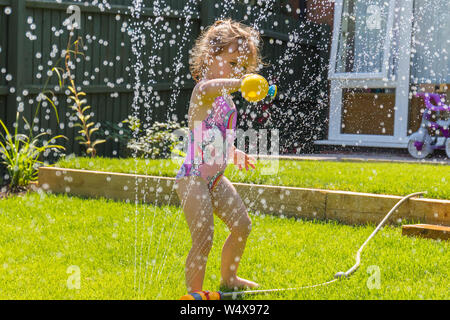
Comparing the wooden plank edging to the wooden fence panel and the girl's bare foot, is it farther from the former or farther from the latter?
the girl's bare foot

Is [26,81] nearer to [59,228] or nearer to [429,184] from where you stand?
[59,228]

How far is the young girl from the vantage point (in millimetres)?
2740

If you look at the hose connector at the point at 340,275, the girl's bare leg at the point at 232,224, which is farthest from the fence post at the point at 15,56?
the hose connector at the point at 340,275

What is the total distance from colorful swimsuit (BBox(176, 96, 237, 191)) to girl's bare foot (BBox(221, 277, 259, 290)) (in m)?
0.42

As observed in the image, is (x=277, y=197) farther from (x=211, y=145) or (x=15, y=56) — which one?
(x=15, y=56)

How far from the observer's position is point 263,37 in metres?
9.43

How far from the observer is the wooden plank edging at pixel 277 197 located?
4.33 m

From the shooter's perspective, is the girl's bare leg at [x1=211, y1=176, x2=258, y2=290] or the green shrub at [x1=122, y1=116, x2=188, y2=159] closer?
the girl's bare leg at [x1=211, y1=176, x2=258, y2=290]

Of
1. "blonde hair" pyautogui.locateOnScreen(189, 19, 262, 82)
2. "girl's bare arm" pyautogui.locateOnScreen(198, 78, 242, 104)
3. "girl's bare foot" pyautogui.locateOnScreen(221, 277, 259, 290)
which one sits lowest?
"girl's bare foot" pyautogui.locateOnScreen(221, 277, 259, 290)

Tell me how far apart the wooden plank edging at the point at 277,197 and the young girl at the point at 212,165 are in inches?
67.4

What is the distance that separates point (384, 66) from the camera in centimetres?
948

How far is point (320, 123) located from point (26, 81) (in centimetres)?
532

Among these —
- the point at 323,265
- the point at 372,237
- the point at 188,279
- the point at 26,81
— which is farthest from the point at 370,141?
the point at 188,279

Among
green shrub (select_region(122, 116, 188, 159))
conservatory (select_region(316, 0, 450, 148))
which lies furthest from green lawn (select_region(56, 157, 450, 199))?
conservatory (select_region(316, 0, 450, 148))
